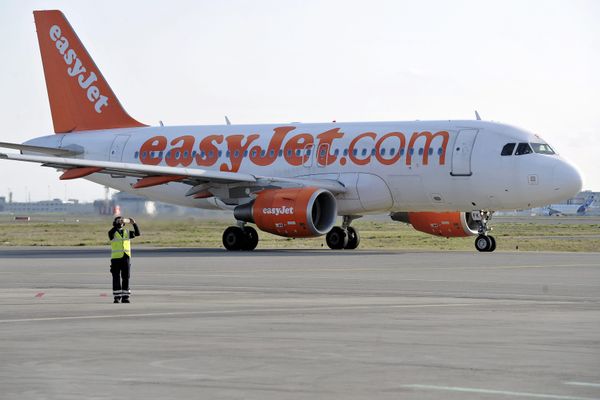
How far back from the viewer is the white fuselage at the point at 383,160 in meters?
38.4

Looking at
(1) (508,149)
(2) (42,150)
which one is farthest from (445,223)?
(2) (42,150)

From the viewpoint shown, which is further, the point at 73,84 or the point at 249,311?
the point at 73,84

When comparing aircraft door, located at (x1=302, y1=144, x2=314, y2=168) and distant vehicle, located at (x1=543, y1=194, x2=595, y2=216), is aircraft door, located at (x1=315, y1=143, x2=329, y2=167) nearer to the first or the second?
aircraft door, located at (x1=302, y1=144, x2=314, y2=168)

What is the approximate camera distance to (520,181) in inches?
1507

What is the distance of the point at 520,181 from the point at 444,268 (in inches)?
367

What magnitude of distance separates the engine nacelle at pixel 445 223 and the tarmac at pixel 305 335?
14004 millimetres

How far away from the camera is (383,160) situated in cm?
4047

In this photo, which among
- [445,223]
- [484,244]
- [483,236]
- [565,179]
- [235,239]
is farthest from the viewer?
[445,223]

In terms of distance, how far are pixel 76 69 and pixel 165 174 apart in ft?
34.6

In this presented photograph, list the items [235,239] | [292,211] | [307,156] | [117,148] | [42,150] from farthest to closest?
1. [117,148]
2. [42,150]
3. [307,156]
4. [235,239]
5. [292,211]

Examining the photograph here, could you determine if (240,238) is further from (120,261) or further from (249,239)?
(120,261)

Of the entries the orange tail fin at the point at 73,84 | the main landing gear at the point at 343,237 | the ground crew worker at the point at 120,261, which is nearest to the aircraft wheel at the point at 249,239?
the main landing gear at the point at 343,237

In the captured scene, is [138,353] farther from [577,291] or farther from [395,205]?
[395,205]

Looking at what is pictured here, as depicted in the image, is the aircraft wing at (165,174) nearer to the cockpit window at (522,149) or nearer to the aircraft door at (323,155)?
the aircraft door at (323,155)
